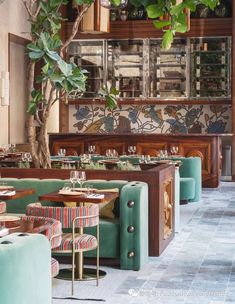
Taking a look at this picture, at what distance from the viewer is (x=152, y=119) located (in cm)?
1564

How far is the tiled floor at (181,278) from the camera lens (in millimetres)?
5395

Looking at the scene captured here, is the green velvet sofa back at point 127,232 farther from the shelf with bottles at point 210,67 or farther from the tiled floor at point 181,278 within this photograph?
the shelf with bottles at point 210,67

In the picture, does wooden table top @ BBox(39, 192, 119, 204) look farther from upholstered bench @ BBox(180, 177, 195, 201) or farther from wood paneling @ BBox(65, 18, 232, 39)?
wood paneling @ BBox(65, 18, 232, 39)

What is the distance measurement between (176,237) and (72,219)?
3131 mm

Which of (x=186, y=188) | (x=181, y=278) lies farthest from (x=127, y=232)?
(x=186, y=188)

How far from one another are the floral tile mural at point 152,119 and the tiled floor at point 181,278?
691cm

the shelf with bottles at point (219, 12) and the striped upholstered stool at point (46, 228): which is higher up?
the shelf with bottles at point (219, 12)

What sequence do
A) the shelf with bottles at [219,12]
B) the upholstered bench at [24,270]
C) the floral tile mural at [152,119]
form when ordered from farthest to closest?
1. the floral tile mural at [152,119]
2. the shelf with bottles at [219,12]
3. the upholstered bench at [24,270]

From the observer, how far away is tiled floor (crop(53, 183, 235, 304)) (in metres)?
5.39

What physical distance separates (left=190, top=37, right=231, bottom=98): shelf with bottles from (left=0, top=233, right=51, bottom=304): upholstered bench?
1217 cm

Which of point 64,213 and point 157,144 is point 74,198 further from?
point 157,144

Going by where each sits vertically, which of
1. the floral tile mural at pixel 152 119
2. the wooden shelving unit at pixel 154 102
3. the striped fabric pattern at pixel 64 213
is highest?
the wooden shelving unit at pixel 154 102

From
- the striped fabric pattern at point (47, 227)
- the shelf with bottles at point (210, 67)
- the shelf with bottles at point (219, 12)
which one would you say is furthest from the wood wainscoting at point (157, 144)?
the striped fabric pattern at point (47, 227)

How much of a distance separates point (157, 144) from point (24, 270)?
1072 centimetres
